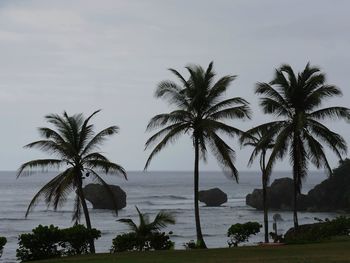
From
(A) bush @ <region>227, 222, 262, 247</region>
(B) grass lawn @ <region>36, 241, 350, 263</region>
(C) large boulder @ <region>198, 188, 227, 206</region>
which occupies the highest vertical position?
(C) large boulder @ <region>198, 188, 227, 206</region>

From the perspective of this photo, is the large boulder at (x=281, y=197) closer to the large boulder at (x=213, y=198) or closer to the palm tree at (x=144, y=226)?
the large boulder at (x=213, y=198)

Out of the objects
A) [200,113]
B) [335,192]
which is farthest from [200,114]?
[335,192]

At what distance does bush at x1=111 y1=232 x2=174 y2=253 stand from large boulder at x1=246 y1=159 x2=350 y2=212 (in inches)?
2421

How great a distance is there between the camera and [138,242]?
25250mm

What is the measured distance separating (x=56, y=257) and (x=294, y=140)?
1343 centimetres

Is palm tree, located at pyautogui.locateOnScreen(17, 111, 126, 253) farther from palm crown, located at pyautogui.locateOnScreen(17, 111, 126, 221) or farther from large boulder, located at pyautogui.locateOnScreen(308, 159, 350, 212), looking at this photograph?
large boulder, located at pyautogui.locateOnScreen(308, 159, 350, 212)

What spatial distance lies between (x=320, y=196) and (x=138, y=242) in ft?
224

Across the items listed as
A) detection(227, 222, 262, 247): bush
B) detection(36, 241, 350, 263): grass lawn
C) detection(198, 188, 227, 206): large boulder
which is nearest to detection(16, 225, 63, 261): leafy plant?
detection(36, 241, 350, 263): grass lawn

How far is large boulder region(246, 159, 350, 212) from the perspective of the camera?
85.8m

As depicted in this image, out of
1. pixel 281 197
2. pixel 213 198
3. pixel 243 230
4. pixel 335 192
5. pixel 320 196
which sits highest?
pixel 335 192

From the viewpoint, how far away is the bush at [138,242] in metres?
25.1

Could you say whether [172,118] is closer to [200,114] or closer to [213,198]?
[200,114]

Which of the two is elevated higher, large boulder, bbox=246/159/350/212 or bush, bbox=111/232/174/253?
large boulder, bbox=246/159/350/212

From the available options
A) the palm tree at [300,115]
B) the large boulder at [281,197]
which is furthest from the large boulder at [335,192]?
the palm tree at [300,115]
